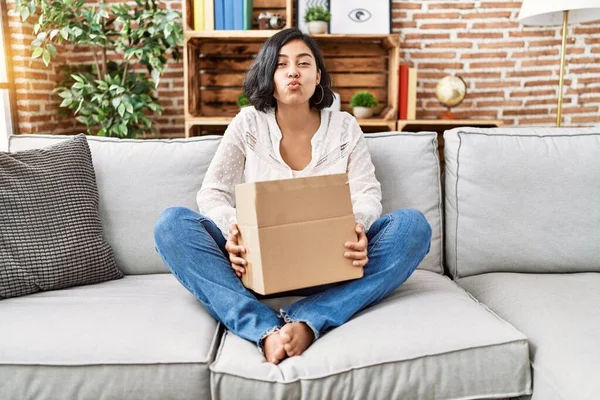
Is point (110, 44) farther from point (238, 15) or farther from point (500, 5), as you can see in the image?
point (500, 5)

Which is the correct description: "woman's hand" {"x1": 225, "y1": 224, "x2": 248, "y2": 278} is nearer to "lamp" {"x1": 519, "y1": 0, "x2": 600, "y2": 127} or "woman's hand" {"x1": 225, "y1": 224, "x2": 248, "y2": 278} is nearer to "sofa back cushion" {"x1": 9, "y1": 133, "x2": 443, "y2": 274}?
"sofa back cushion" {"x1": 9, "y1": 133, "x2": 443, "y2": 274}

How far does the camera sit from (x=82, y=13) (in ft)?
9.02

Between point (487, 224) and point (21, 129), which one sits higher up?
point (21, 129)

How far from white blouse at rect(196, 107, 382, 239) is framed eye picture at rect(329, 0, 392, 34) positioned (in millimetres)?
1528

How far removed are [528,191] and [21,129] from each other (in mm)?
2450

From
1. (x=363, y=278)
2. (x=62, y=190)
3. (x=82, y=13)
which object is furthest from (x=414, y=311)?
(x=82, y=13)

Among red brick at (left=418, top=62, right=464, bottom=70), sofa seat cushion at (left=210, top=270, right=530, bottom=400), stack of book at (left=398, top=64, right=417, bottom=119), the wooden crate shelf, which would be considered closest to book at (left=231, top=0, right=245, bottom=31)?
the wooden crate shelf

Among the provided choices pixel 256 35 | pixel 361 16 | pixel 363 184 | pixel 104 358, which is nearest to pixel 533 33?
pixel 361 16

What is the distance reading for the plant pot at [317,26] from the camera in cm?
289

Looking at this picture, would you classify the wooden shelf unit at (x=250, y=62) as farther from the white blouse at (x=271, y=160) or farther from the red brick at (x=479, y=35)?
the white blouse at (x=271, y=160)

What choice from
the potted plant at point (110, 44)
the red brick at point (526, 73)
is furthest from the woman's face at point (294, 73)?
the red brick at point (526, 73)

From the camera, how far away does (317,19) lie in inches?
114

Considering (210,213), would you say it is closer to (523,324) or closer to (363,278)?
(363,278)

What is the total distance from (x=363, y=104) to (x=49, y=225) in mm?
1888
